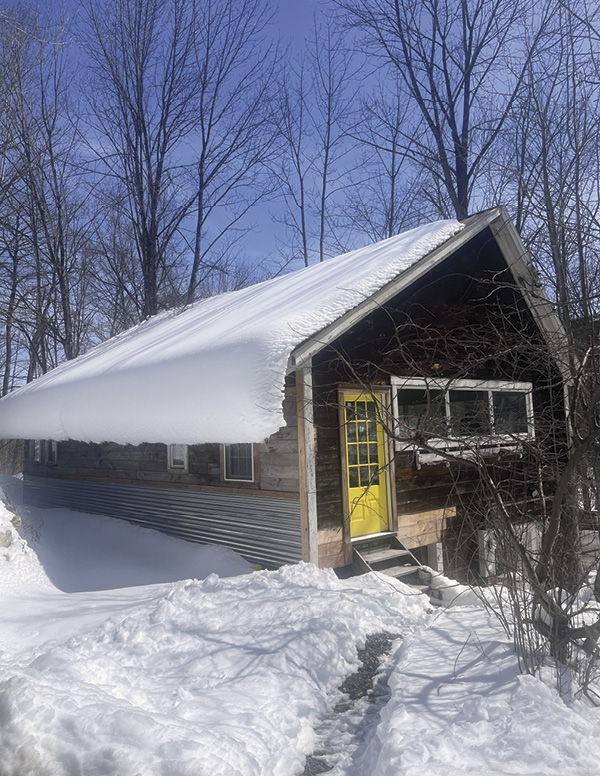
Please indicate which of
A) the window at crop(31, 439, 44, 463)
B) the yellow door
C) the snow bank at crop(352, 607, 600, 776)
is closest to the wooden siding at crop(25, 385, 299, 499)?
the window at crop(31, 439, 44, 463)

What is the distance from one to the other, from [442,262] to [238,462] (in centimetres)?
462

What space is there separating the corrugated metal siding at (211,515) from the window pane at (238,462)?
12.9 inches

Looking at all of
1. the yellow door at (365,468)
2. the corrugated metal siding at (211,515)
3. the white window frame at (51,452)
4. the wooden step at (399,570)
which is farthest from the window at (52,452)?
the wooden step at (399,570)

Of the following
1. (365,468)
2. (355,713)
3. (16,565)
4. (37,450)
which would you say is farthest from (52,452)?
(355,713)

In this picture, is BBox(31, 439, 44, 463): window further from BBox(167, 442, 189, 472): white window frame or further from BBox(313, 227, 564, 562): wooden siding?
BBox(313, 227, 564, 562): wooden siding

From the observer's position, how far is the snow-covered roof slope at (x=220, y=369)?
6402 mm

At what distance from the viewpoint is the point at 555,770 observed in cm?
297

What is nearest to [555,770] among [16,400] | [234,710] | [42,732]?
[234,710]

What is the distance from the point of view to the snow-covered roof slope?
640 cm

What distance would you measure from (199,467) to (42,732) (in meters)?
6.39

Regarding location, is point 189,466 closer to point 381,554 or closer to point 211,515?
point 211,515

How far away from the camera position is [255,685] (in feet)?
13.9

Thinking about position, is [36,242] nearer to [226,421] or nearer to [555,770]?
[226,421]

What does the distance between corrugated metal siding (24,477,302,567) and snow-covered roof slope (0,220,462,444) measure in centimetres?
154
